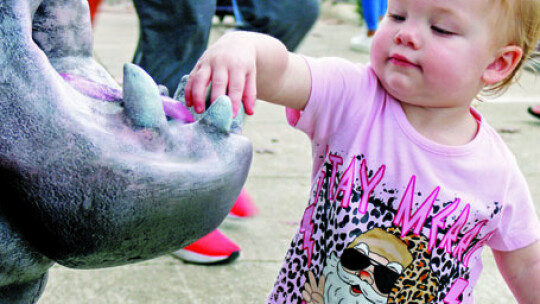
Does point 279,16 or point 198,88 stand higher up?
point 198,88

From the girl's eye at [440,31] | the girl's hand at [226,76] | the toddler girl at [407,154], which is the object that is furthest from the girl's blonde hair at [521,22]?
the girl's hand at [226,76]

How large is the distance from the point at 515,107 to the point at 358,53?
2394 millimetres

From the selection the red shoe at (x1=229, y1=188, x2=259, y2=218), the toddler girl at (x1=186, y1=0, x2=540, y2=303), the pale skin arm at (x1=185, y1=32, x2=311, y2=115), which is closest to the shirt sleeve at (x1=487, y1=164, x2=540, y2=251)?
the toddler girl at (x1=186, y1=0, x2=540, y2=303)

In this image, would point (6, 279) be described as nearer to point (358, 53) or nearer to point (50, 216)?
point (50, 216)

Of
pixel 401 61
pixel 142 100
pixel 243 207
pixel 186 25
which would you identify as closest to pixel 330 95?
pixel 401 61

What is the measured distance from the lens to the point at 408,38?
59.2 inches

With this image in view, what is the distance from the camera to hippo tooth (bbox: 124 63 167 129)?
1.00m

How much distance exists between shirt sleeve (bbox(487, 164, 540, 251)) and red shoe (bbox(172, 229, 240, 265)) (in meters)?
1.14

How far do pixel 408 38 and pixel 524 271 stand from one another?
661 millimetres

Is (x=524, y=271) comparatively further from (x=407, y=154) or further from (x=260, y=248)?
(x=260, y=248)

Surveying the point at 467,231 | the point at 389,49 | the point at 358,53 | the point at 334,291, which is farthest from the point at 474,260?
the point at 358,53

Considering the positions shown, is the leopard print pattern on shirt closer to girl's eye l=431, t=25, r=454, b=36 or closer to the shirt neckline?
the shirt neckline

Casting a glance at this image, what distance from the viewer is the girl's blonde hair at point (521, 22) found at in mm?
1546

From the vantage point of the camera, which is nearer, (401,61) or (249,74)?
(249,74)
